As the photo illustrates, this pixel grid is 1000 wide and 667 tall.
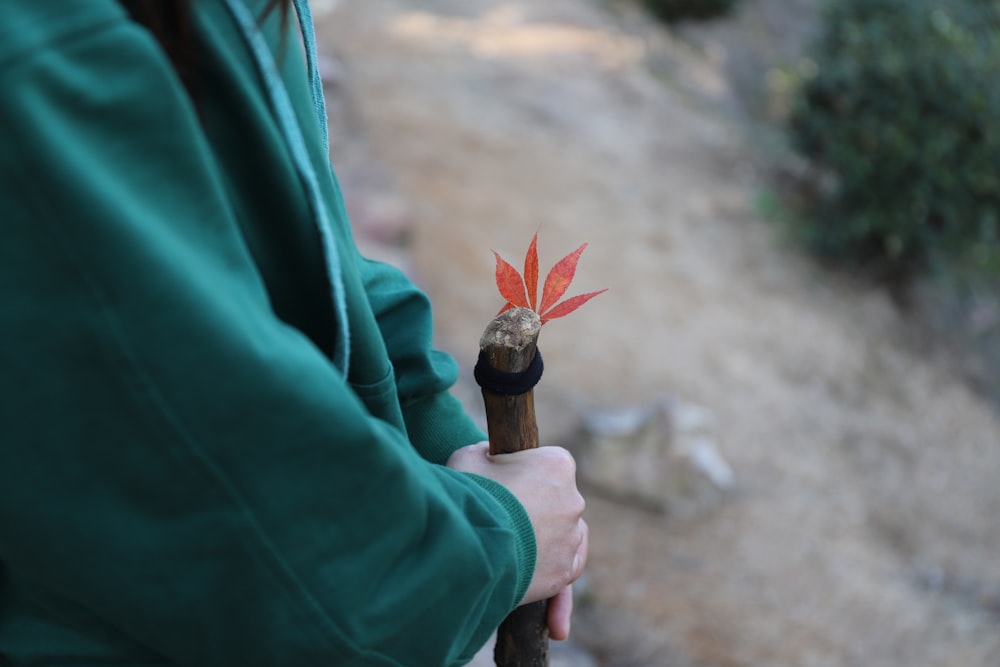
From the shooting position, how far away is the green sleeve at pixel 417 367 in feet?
3.87

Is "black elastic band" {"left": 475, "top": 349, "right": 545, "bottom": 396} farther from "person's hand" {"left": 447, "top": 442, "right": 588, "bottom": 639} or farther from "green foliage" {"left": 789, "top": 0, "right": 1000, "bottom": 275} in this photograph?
"green foliage" {"left": 789, "top": 0, "right": 1000, "bottom": 275}

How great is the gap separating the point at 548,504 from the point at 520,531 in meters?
0.07

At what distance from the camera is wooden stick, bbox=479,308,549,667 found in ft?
3.60

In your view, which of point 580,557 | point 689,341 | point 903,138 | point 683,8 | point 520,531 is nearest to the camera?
point 520,531

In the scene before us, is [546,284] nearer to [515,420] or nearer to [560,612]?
[515,420]

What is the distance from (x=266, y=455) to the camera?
69cm

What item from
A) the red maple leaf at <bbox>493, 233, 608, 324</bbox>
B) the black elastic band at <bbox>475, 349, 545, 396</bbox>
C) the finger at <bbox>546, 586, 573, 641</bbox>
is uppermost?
the red maple leaf at <bbox>493, 233, 608, 324</bbox>

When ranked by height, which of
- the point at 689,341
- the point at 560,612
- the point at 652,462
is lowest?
the point at 689,341

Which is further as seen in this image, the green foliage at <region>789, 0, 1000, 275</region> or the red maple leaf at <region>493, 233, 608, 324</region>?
the green foliage at <region>789, 0, 1000, 275</region>

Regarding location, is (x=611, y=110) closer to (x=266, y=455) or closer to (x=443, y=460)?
(x=443, y=460)

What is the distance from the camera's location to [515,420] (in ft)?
3.77

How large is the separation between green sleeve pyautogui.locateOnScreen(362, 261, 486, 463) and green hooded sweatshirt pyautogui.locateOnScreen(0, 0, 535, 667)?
0.31 meters

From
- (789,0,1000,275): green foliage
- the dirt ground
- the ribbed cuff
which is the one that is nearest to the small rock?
the dirt ground

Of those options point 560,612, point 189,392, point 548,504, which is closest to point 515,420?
point 548,504
